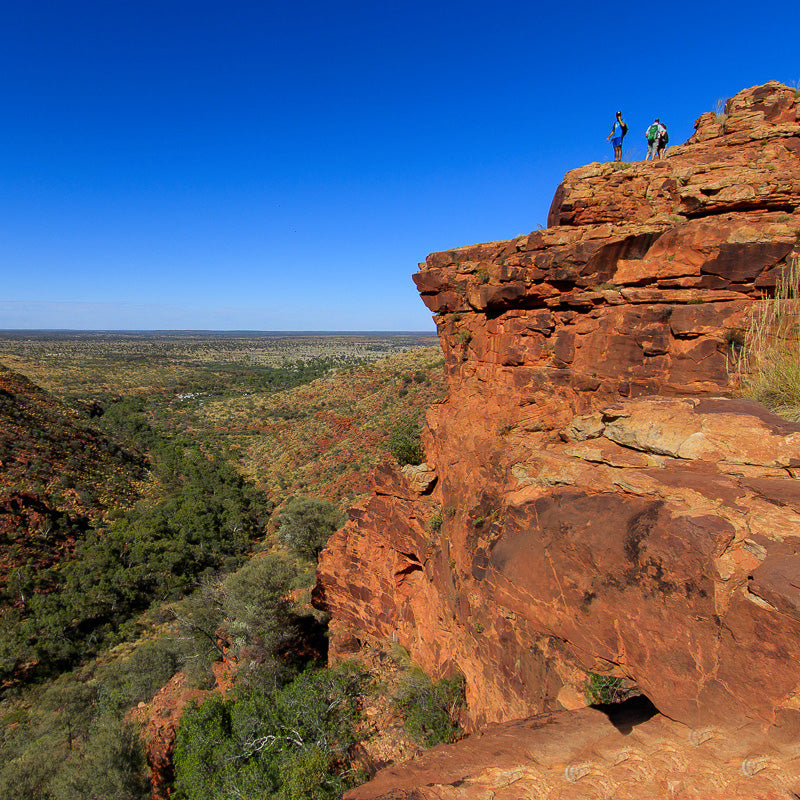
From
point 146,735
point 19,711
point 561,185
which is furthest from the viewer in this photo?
point 19,711

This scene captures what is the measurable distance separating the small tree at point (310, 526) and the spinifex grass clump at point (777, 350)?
74.1 feet

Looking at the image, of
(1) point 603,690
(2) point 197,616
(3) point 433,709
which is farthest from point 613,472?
(2) point 197,616

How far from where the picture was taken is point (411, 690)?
455 inches

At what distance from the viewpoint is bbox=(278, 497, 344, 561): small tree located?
26.0 meters

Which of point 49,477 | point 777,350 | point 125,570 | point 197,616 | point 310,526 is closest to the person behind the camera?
point 777,350

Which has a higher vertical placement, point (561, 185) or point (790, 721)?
point (561, 185)

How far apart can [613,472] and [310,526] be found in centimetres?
2348

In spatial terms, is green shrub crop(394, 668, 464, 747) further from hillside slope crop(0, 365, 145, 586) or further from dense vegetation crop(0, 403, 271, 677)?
hillside slope crop(0, 365, 145, 586)

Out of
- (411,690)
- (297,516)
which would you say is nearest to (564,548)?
(411,690)

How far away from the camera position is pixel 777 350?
22.9ft

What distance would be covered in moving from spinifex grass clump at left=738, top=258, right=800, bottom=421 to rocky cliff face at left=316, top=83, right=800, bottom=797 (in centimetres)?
28

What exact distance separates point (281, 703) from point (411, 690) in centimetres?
433

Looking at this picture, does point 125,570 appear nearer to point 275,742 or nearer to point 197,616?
point 197,616

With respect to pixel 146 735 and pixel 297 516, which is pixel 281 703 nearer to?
pixel 146 735
